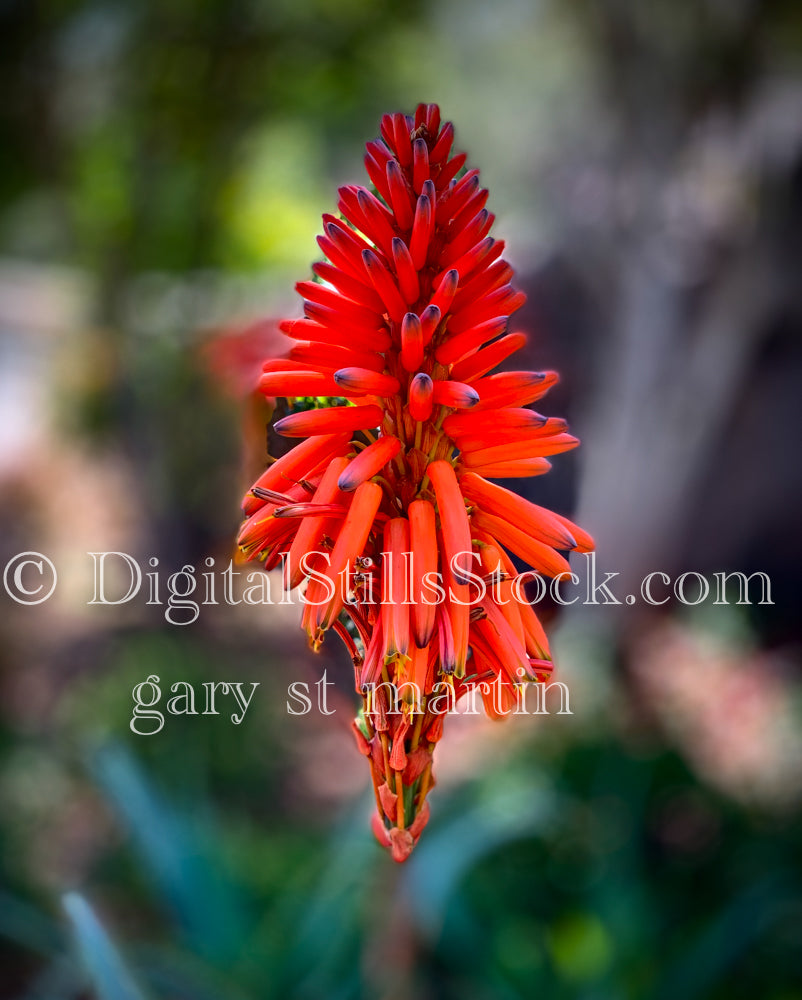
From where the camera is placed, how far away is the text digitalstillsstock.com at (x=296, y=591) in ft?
2.26

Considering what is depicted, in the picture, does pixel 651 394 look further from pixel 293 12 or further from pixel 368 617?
pixel 368 617

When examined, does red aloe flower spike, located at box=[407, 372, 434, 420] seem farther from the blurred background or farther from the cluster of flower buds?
the blurred background

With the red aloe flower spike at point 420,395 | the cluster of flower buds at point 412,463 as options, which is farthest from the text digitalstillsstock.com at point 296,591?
the red aloe flower spike at point 420,395

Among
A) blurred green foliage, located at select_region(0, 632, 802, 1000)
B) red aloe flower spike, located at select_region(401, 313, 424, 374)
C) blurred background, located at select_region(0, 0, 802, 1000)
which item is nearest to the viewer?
red aloe flower spike, located at select_region(401, 313, 424, 374)

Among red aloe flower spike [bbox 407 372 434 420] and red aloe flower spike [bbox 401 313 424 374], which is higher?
red aloe flower spike [bbox 401 313 424 374]

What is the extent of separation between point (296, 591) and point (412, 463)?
0.65 meters

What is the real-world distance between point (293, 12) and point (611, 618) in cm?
→ 367

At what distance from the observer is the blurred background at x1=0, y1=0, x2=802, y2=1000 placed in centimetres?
197

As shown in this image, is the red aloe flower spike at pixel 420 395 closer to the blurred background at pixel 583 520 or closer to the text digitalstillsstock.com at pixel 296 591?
the text digitalstillsstock.com at pixel 296 591

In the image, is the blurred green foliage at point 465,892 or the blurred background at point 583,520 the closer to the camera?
the blurred green foliage at point 465,892

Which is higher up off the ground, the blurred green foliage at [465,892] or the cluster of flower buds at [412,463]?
the cluster of flower buds at [412,463]

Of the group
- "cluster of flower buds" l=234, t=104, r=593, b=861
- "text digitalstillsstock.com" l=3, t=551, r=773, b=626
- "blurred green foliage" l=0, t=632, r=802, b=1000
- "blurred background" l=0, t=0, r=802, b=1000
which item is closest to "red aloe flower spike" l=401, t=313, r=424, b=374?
"cluster of flower buds" l=234, t=104, r=593, b=861

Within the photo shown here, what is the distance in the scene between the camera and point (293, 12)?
419 centimetres

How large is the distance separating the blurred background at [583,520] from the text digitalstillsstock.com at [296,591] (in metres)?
0.14
